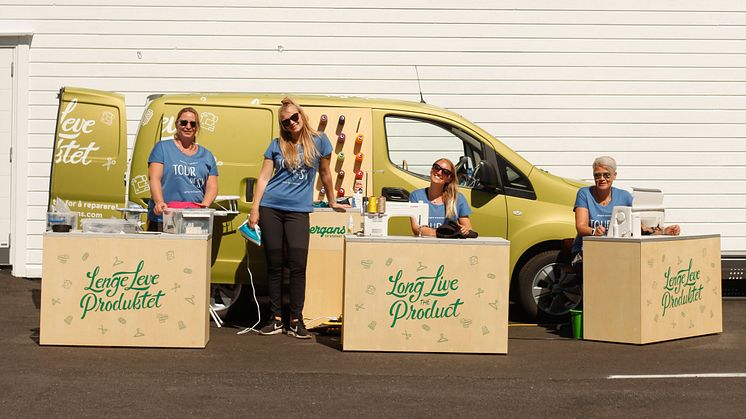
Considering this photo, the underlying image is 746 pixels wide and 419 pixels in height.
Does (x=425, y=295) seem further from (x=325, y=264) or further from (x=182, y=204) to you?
(x=182, y=204)

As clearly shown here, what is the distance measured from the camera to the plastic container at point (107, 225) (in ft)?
28.8

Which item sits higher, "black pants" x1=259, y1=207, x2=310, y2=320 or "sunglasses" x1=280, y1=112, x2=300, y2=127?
"sunglasses" x1=280, y1=112, x2=300, y2=127

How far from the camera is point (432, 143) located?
11555mm

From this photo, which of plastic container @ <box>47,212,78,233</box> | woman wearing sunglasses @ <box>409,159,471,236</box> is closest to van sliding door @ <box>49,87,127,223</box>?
plastic container @ <box>47,212,78,233</box>

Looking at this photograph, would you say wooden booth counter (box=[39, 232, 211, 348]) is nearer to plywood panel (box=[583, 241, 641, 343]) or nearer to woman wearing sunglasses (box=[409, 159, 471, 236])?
woman wearing sunglasses (box=[409, 159, 471, 236])

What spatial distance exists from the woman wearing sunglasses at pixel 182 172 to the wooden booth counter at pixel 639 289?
2.98m

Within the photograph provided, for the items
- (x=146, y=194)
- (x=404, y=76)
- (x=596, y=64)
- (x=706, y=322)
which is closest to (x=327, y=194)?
(x=146, y=194)

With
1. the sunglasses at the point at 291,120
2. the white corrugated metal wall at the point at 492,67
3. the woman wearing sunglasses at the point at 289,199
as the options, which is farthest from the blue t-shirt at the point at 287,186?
the white corrugated metal wall at the point at 492,67

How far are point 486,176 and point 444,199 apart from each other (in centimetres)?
104

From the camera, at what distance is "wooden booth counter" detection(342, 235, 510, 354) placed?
8.77 meters

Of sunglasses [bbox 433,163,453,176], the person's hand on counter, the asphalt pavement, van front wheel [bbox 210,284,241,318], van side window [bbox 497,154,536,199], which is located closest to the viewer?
the asphalt pavement

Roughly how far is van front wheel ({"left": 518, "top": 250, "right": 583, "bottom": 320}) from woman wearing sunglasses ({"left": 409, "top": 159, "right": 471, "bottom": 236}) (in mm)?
1211

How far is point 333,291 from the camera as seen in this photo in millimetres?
10109

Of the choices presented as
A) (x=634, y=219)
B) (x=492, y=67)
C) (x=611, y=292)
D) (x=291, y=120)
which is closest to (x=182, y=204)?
(x=291, y=120)
